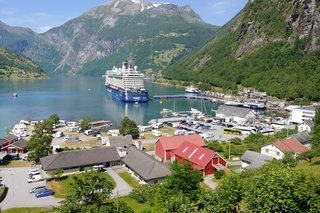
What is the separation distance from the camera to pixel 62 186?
35281 mm

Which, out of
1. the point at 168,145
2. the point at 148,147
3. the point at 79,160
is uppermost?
the point at 168,145

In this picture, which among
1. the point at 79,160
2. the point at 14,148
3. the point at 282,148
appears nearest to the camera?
the point at 79,160

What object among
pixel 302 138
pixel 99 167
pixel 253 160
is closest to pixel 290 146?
pixel 253 160

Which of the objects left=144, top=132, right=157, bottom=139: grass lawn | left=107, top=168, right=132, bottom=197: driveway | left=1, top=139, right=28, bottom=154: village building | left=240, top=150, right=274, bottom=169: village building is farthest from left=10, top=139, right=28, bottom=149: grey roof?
left=240, top=150, right=274, bottom=169: village building

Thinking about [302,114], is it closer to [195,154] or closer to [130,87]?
[195,154]

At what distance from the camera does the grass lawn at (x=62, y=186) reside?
109 feet

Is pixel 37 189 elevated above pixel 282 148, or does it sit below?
below

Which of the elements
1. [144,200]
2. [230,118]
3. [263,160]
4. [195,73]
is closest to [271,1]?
[195,73]

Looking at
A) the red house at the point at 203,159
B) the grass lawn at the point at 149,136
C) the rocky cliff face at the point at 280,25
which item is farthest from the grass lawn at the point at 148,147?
the rocky cliff face at the point at 280,25

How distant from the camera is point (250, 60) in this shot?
157000 mm

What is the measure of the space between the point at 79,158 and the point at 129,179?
7016 mm

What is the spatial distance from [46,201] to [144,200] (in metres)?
9.16

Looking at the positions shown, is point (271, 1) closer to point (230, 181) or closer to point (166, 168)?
point (166, 168)

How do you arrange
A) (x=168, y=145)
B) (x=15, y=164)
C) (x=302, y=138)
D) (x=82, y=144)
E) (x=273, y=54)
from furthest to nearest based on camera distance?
(x=273, y=54) < (x=82, y=144) < (x=302, y=138) < (x=168, y=145) < (x=15, y=164)
